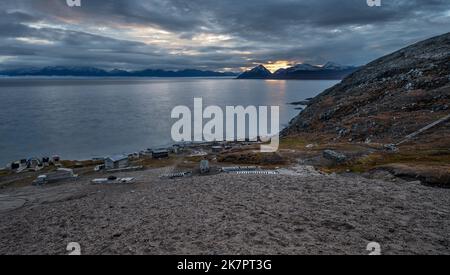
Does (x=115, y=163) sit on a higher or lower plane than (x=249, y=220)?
lower

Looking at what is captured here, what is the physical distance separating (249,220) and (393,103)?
265 feet

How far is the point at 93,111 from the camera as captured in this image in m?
174

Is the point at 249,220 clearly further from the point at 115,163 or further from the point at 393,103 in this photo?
the point at 393,103

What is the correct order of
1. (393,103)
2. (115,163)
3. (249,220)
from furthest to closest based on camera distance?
(393,103), (115,163), (249,220)

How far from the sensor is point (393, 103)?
A: 87.9 m

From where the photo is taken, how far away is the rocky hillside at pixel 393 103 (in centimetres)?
7050

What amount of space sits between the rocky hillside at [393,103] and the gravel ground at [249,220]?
4100 cm

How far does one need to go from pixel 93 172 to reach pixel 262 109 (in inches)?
5778

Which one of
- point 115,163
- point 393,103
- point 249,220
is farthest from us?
point 393,103

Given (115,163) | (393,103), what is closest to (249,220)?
(115,163)

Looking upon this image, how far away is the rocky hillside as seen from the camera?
7050 cm

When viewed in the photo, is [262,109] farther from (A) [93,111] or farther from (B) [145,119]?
(A) [93,111]

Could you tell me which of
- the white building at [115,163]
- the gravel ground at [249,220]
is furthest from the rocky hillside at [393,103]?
the white building at [115,163]
